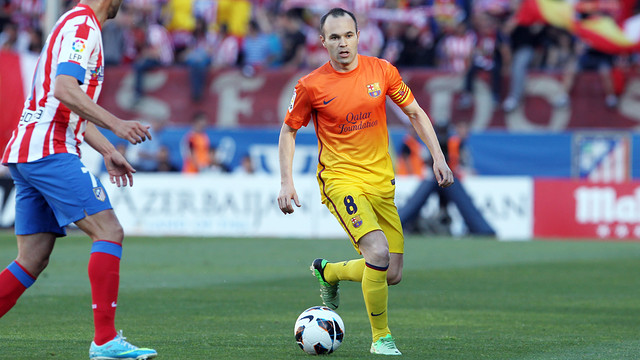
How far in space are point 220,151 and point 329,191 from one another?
15331mm

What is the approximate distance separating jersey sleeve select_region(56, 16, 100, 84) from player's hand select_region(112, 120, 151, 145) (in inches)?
18.8

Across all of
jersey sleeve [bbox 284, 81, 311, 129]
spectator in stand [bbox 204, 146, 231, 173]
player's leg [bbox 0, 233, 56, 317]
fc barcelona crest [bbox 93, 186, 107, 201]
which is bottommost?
spectator in stand [bbox 204, 146, 231, 173]

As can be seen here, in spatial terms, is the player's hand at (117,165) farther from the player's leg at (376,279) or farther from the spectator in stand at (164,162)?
the spectator in stand at (164,162)

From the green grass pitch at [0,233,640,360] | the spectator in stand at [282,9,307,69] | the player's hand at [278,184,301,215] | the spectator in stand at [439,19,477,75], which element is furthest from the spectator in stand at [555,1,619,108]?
the player's hand at [278,184,301,215]

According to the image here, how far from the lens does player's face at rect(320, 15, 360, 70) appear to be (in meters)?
7.16

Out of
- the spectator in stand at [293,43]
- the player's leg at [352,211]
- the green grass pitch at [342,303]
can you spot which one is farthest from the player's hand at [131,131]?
the spectator in stand at [293,43]

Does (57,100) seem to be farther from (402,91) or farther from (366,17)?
(366,17)

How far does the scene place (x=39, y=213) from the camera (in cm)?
635

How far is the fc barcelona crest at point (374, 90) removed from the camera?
24.0 ft

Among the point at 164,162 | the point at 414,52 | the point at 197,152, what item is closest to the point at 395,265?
the point at 164,162

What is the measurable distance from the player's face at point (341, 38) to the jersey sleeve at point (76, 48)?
173 cm

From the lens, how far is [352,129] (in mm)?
7348

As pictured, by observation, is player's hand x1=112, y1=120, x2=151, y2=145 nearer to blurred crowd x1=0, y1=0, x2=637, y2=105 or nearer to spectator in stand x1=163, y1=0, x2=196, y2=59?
blurred crowd x1=0, y1=0, x2=637, y2=105

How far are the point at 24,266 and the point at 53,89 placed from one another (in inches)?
43.7
